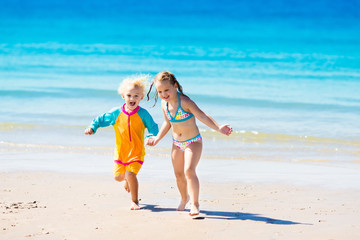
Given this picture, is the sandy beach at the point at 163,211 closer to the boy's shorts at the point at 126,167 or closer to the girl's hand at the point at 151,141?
the boy's shorts at the point at 126,167

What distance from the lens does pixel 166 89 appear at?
5453 mm

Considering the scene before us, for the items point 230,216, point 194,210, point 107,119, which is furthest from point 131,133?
point 230,216

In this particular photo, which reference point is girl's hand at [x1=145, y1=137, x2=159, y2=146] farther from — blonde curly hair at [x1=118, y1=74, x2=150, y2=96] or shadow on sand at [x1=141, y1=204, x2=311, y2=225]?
shadow on sand at [x1=141, y1=204, x2=311, y2=225]

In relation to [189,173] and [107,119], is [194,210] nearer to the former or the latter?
[189,173]

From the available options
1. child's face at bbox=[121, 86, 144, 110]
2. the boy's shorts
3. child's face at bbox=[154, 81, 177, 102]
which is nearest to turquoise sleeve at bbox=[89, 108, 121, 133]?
child's face at bbox=[121, 86, 144, 110]

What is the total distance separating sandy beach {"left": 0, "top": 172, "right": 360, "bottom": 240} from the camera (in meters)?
4.80

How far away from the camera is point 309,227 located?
4.97 meters

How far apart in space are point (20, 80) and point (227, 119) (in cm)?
873

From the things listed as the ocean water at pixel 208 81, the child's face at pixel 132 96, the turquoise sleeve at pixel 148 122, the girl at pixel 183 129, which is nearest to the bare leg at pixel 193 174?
the girl at pixel 183 129

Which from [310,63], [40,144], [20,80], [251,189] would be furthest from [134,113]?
[310,63]

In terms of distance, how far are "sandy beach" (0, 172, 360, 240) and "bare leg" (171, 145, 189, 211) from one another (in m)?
0.12

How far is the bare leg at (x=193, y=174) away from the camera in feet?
17.3

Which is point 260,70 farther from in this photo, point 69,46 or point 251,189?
point 251,189

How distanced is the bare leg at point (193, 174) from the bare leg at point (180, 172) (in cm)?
12
